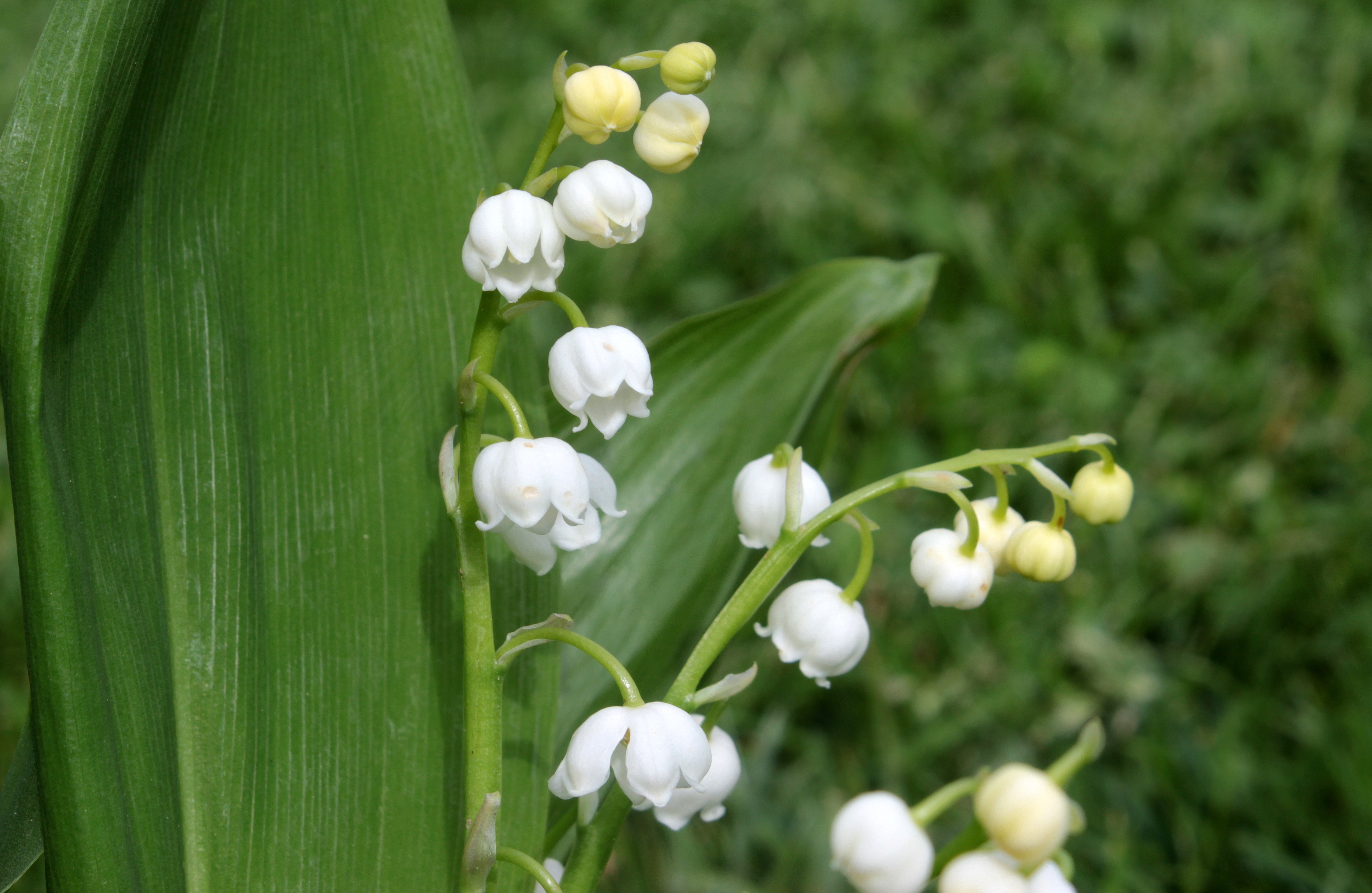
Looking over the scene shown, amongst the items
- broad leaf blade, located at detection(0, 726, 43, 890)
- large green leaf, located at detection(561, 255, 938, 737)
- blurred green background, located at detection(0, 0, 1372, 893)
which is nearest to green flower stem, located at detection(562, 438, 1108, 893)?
large green leaf, located at detection(561, 255, 938, 737)

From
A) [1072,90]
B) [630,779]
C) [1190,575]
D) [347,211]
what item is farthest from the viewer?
[1072,90]

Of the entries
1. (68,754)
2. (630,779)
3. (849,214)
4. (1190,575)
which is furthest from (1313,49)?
(68,754)

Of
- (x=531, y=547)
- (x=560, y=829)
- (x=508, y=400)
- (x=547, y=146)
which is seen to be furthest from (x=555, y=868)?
(x=547, y=146)

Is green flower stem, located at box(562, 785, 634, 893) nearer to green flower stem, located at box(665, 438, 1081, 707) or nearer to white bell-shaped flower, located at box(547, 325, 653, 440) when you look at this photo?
green flower stem, located at box(665, 438, 1081, 707)

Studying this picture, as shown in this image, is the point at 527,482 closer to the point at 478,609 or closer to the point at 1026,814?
the point at 478,609

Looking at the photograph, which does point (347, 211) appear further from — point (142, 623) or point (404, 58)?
point (142, 623)

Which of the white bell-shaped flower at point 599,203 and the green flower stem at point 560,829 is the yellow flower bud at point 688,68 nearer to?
the white bell-shaped flower at point 599,203

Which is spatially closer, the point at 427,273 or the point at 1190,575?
the point at 427,273
